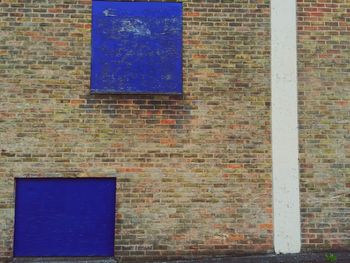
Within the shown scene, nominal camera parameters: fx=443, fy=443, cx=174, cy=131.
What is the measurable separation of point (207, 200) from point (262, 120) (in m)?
1.56

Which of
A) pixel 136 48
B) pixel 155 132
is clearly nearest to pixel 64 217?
pixel 155 132

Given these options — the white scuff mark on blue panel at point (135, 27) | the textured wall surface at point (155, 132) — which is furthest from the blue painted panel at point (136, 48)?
the textured wall surface at point (155, 132)

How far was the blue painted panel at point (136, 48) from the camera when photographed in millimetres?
7070

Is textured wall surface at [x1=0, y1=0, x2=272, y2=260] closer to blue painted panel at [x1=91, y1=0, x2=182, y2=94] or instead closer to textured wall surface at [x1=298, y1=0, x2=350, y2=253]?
blue painted panel at [x1=91, y1=0, x2=182, y2=94]

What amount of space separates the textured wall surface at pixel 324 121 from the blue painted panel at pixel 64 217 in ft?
10.3

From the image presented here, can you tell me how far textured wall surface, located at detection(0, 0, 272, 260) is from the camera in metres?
6.89

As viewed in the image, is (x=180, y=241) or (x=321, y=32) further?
(x=321, y=32)

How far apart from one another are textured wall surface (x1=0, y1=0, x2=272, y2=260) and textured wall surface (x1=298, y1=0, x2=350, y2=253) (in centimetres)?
61

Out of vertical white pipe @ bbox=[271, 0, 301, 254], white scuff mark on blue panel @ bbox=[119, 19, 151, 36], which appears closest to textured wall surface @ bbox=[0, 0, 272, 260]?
vertical white pipe @ bbox=[271, 0, 301, 254]

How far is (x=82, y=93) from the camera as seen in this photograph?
7051mm

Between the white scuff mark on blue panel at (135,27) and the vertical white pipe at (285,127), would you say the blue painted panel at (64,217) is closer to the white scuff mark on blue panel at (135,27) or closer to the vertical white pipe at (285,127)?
the white scuff mark on blue panel at (135,27)

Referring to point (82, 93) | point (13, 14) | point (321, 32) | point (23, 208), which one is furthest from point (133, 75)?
point (321, 32)

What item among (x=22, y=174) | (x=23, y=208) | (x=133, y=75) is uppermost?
(x=133, y=75)

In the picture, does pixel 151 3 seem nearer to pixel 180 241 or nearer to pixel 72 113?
pixel 72 113
